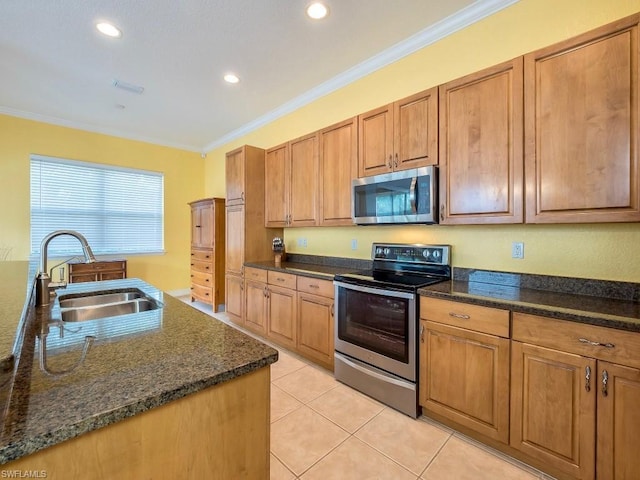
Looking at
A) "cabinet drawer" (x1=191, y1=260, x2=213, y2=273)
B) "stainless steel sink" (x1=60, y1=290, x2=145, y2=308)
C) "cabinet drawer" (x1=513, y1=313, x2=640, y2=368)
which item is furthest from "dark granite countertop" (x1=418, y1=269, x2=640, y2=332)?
"cabinet drawer" (x1=191, y1=260, x2=213, y2=273)

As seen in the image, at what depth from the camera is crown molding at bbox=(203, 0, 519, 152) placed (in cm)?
222

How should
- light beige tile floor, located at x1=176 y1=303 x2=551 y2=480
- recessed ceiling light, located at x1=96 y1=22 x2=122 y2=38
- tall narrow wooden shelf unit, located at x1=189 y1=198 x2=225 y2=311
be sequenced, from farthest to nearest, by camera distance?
tall narrow wooden shelf unit, located at x1=189 y1=198 x2=225 y2=311 → recessed ceiling light, located at x1=96 y1=22 x2=122 y2=38 → light beige tile floor, located at x1=176 y1=303 x2=551 y2=480

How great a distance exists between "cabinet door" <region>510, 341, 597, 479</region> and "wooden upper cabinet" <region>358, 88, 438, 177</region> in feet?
4.68

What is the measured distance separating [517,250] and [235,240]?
10.1 feet

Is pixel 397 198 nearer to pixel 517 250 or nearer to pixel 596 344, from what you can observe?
pixel 517 250

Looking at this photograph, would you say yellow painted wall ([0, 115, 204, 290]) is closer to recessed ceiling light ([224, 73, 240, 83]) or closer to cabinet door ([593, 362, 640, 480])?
recessed ceiling light ([224, 73, 240, 83])

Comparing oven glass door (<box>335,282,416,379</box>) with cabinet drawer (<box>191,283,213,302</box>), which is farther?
cabinet drawer (<box>191,283,213,302</box>)

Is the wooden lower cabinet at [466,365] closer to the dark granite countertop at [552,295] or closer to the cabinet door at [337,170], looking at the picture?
the dark granite countertop at [552,295]

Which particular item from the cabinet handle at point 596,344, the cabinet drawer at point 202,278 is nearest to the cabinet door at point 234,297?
the cabinet drawer at point 202,278

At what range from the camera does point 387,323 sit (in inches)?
84.7

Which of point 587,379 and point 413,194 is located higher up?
point 413,194

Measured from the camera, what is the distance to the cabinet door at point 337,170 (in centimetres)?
280

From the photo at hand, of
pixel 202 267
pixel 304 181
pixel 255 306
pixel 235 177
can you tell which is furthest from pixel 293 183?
pixel 202 267

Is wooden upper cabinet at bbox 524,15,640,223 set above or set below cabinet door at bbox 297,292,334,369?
above
